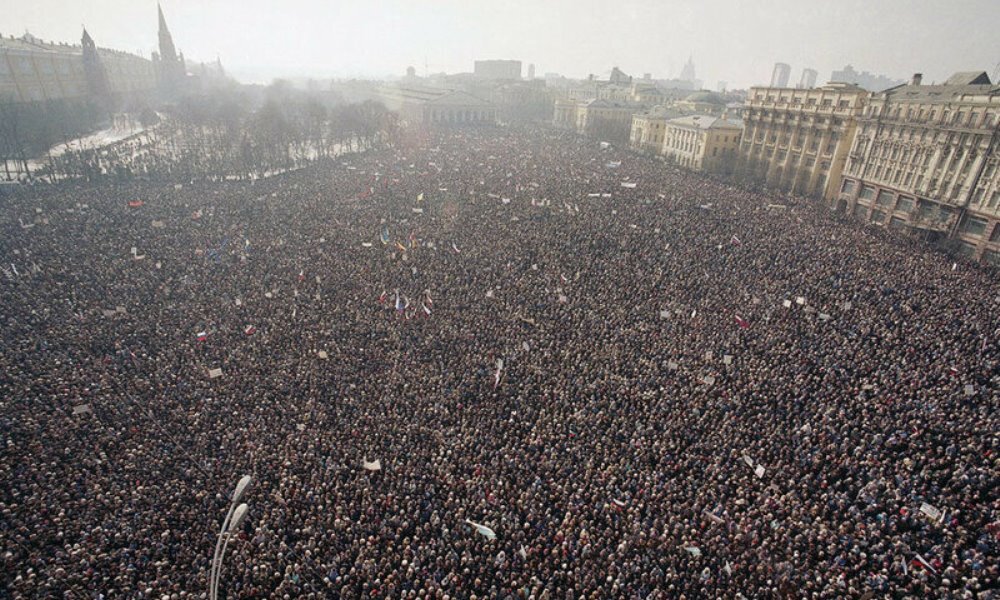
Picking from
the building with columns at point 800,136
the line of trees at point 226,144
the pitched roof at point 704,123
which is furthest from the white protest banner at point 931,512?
the pitched roof at point 704,123

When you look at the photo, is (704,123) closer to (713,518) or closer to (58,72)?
(713,518)

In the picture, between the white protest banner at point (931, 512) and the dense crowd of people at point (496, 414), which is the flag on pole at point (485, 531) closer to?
the dense crowd of people at point (496, 414)

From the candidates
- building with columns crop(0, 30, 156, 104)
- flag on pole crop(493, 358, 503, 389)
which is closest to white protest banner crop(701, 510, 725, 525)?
flag on pole crop(493, 358, 503, 389)

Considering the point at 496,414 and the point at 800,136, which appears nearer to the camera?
the point at 496,414

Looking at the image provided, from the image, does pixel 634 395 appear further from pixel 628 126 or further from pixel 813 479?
pixel 628 126

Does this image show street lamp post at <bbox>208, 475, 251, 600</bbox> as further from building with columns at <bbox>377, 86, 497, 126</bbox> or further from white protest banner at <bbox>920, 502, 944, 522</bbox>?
Result: building with columns at <bbox>377, 86, 497, 126</bbox>

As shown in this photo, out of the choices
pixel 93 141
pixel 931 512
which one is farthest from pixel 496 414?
pixel 93 141
